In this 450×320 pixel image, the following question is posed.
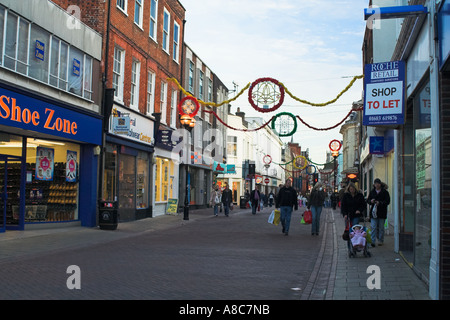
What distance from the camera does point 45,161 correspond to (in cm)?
1641

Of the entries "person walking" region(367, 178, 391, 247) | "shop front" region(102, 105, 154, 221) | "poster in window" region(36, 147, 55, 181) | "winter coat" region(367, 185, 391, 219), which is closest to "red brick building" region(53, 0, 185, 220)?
"shop front" region(102, 105, 154, 221)

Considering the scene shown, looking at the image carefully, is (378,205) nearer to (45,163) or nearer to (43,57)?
(45,163)

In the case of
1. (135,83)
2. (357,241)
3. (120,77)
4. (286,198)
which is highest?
(135,83)

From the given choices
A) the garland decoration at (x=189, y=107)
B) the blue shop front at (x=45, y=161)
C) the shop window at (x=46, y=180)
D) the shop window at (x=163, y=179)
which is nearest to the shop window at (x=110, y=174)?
the blue shop front at (x=45, y=161)

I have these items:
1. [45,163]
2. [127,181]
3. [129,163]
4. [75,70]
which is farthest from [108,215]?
[75,70]

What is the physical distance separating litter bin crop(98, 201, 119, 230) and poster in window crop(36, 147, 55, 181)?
2.05 meters

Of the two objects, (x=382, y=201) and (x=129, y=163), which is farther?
(x=129, y=163)

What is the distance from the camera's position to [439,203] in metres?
6.49

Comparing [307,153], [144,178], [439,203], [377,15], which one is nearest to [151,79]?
[144,178]

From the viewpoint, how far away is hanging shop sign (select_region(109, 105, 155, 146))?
19500 mm

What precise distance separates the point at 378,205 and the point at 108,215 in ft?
30.6

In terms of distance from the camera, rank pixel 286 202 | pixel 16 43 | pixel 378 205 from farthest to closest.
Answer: pixel 286 202
pixel 16 43
pixel 378 205

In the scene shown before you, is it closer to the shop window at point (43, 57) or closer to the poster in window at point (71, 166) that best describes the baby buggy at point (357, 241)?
the shop window at point (43, 57)

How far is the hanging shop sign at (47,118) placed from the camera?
1357cm
